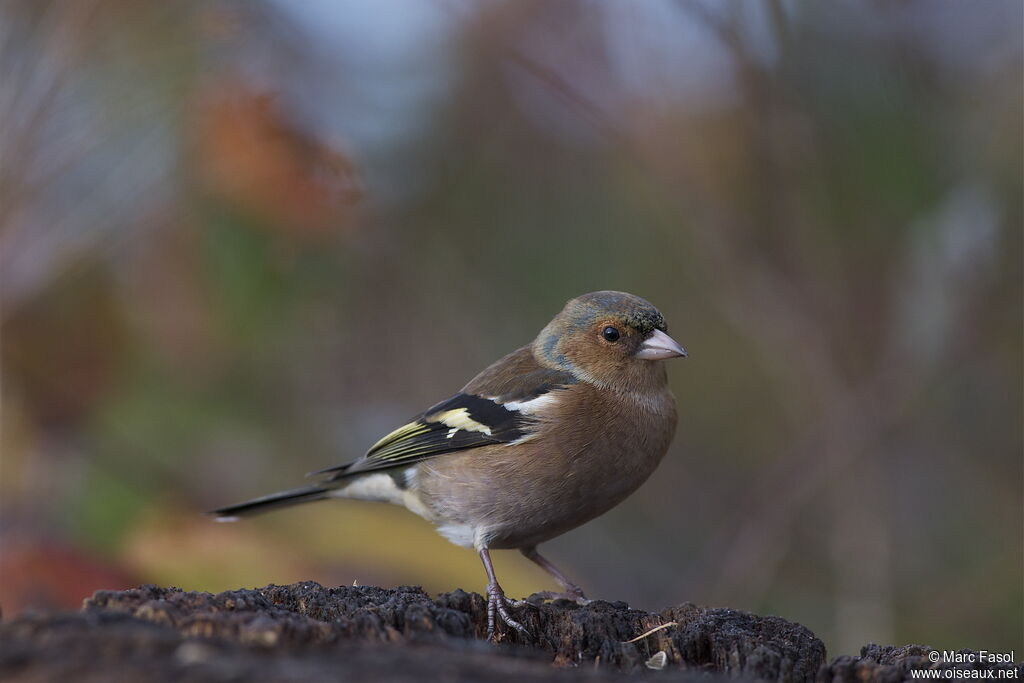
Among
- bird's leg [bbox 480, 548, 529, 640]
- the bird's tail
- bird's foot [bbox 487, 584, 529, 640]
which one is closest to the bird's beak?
bird's leg [bbox 480, 548, 529, 640]

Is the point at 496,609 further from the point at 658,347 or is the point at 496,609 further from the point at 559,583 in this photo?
the point at 658,347

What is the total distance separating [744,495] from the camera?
8734mm

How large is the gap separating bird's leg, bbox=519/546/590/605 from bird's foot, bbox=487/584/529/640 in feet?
2.05

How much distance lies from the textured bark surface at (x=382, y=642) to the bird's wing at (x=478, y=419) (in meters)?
1.14

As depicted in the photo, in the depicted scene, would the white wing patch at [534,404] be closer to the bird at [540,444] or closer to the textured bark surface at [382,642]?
the bird at [540,444]

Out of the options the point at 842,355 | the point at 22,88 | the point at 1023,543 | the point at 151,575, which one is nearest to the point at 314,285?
the point at 22,88

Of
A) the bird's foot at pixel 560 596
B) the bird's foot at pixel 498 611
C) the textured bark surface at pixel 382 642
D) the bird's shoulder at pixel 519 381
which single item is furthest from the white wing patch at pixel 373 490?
the textured bark surface at pixel 382 642

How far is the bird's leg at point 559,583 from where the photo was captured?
462cm

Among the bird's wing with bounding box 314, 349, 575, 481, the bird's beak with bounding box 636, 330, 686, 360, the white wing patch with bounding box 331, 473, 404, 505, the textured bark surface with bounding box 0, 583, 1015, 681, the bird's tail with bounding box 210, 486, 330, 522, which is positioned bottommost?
the textured bark surface with bounding box 0, 583, 1015, 681

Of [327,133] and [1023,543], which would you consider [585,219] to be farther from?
[1023,543]

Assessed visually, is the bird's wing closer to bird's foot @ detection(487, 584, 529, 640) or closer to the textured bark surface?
bird's foot @ detection(487, 584, 529, 640)

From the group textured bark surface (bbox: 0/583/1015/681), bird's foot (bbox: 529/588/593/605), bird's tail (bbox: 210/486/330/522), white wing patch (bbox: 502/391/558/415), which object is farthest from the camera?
bird's tail (bbox: 210/486/330/522)

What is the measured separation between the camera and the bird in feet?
15.1

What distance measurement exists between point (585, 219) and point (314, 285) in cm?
314
